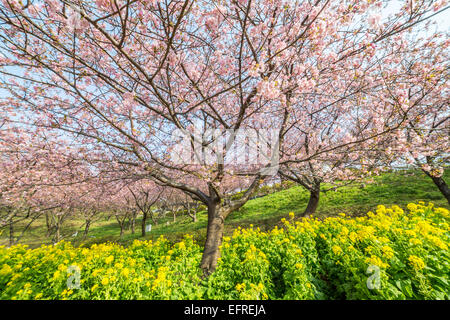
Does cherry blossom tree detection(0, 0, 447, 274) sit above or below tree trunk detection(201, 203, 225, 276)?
above

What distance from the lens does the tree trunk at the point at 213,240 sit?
194 inches

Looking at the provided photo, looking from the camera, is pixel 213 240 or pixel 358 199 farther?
pixel 358 199

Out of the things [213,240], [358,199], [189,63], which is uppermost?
[189,63]

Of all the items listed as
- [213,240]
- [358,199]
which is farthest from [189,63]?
[358,199]

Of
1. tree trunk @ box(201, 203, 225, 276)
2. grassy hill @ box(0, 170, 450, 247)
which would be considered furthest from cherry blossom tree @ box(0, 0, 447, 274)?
grassy hill @ box(0, 170, 450, 247)

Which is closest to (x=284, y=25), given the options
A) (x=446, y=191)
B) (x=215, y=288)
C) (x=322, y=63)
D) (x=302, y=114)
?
(x=322, y=63)

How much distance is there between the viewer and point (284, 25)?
153 inches

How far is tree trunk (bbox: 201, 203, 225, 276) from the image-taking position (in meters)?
4.93

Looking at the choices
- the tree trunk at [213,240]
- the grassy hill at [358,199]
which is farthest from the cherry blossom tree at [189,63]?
the grassy hill at [358,199]

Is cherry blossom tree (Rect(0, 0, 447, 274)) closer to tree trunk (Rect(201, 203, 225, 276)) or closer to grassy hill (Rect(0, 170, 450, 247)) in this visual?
tree trunk (Rect(201, 203, 225, 276))

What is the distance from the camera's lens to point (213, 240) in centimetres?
521

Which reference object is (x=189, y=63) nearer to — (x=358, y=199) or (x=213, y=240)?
(x=213, y=240)

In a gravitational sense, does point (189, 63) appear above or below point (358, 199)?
above
